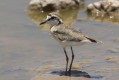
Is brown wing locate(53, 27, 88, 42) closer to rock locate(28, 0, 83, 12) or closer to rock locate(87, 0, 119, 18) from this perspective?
rock locate(87, 0, 119, 18)

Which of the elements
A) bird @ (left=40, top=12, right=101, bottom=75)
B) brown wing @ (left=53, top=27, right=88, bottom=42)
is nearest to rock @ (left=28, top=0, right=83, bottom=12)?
bird @ (left=40, top=12, right=101, bottom=75)

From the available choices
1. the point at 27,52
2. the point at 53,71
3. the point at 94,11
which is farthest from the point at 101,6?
the point at 53,71

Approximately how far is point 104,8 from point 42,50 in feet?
13.4

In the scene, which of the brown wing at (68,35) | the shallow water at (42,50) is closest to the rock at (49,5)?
the shallow water at (42,50)

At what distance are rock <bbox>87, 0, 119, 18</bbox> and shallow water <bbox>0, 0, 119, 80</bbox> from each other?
0.41 meters

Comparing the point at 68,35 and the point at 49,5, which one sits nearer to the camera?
the point at 68,35

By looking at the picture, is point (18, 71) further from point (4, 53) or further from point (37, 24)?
point (37, 24)

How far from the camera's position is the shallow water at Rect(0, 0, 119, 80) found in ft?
33.0

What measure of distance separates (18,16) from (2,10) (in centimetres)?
74

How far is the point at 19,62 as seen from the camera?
35.7ft

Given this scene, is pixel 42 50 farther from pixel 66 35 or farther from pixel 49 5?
pixel 49 5

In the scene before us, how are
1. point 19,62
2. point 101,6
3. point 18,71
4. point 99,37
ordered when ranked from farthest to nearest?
point 101,6
point 99,37
point 19,62
point 18,71

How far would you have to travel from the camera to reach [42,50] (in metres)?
11.8

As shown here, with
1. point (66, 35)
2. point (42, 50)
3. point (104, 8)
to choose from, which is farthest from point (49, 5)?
point (66, 35)
